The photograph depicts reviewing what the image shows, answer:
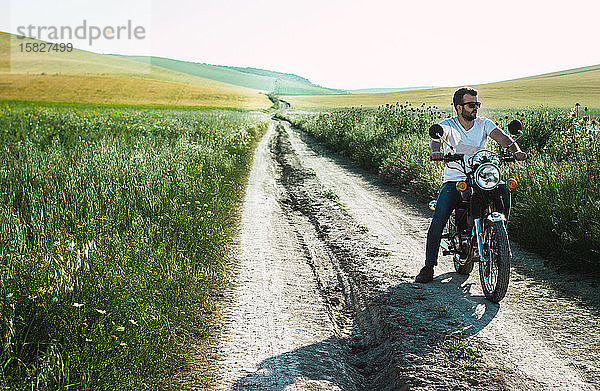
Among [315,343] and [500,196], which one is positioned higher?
[500,196]

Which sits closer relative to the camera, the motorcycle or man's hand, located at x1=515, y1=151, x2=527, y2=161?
the motorcycle

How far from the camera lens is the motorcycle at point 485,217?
4.88 m

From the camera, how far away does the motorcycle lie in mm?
4883

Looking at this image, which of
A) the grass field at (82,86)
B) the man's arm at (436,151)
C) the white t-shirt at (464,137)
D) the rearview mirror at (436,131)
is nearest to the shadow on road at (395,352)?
the white t-shirt at (464,137)

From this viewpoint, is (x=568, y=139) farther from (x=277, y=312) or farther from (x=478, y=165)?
(x=277, y=312)

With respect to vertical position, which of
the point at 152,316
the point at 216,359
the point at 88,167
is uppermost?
the point at 88,167

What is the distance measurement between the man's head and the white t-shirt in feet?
0.43

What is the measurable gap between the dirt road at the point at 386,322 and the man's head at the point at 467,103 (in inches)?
77.9

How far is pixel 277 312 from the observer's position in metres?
4.92

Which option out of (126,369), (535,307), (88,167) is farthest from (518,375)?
(88,167)

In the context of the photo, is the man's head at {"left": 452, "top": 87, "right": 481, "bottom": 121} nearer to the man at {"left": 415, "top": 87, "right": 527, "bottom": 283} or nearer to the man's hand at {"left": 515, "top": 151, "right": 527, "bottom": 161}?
the man at {"left": 415, "top": 87, "right": 527, "bottom": 283}

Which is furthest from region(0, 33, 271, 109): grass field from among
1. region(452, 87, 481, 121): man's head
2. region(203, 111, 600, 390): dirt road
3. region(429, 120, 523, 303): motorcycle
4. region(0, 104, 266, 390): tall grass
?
region(429, 120, 523, 303): motorcycle

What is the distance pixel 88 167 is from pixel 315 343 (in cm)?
626

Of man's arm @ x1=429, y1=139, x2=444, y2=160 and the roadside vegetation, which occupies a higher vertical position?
man's arm @ x1=429, y1=139, x2=444, y2=160
